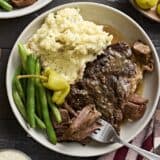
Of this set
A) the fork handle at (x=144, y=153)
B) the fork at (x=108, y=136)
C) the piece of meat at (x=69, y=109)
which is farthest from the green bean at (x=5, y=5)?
the fork handle at (x=144, y=153)

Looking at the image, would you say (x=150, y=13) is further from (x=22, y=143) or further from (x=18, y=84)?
(x=22, y=143)

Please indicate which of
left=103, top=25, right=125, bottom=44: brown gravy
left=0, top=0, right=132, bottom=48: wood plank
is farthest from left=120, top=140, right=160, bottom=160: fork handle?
left=0, top=0, right=132, bottom=48: wood plank

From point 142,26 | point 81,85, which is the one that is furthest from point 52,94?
→ point 142,26

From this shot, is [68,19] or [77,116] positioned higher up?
[68,19]

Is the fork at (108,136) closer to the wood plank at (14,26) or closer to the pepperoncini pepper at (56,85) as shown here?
the pepperoncini pepper at (56,85)

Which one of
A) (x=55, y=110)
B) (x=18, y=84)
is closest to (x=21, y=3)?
(x=18, y=84)

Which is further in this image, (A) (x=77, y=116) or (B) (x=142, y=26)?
(B) (x=142, y=26)

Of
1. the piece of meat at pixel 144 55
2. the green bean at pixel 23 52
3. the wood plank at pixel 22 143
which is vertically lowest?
the wood plank at pixel 22 143

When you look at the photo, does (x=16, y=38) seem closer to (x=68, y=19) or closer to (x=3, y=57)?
(x=3, y=57)
